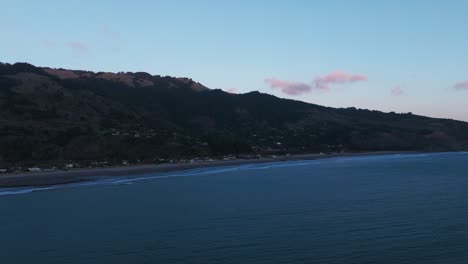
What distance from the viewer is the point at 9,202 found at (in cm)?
4522

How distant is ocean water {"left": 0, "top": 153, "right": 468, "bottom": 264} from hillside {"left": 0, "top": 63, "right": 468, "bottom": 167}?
120 ft

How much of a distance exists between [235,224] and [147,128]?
9404 centimetres

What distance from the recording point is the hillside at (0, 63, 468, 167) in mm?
93312

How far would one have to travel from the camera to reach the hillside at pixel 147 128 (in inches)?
3674

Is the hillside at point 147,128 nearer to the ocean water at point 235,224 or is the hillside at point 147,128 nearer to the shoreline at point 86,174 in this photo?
the shoreline at point 86,174

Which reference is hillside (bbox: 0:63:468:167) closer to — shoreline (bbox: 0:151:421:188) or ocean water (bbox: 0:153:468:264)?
shoreline (bbox: 0:151:421:188)

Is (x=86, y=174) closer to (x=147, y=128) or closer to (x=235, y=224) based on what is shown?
(x=235, y=224)

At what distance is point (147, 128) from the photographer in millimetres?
125438

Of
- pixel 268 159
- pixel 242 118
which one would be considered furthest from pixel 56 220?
pixel 242 118

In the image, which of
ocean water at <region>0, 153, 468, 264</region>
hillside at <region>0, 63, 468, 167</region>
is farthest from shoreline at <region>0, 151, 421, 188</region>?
hillside at <region>0, 63, 468, 167</region>

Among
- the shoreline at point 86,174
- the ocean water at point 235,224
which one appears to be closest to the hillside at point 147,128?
the shoreline at point 86,174

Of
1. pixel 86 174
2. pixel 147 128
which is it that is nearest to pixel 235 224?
pixel 86 174

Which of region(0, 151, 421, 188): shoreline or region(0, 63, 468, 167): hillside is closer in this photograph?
region(0, 151, 421, 188): shoreline

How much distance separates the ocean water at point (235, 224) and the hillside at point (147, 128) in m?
36.5
